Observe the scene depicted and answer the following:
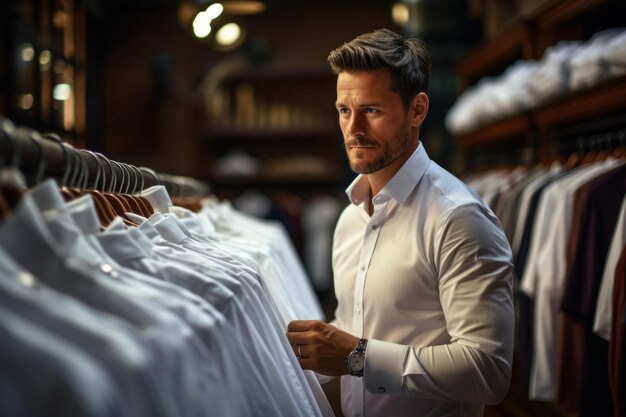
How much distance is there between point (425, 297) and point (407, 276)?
0.06 meters

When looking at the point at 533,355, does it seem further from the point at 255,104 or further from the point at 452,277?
the point at 255,104

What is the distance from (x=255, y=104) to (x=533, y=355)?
18.2ft

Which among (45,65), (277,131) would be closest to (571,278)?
(45,65)

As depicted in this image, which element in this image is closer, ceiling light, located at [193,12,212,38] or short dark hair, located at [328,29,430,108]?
short dark hair, located at [328,29,430,108]

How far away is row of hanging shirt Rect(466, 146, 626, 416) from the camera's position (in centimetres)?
248

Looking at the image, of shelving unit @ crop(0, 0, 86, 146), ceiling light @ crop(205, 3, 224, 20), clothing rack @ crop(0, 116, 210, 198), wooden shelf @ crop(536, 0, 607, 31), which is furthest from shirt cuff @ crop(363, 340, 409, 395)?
shelving unit @ crop(0, 0, 86, 146)

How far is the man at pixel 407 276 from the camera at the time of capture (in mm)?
1448

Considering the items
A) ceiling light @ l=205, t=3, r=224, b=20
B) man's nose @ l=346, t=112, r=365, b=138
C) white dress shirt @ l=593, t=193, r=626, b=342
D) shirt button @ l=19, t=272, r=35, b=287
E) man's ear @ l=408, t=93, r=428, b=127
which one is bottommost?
white dress shirt @ l=593, t=193, r=626, b=342

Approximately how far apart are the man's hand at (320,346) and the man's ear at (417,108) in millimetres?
538

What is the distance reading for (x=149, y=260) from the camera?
3.59 ft

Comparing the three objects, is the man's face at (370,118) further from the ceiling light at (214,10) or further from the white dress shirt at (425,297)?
the ceiling light at (214,10)

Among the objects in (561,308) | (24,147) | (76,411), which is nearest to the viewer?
(76,411)

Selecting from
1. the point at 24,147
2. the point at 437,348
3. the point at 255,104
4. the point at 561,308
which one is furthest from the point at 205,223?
the point at 255,104

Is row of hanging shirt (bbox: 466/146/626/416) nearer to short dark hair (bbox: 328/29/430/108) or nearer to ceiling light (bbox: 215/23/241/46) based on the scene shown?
short dark hair (bbox: 328/29/430/108)
